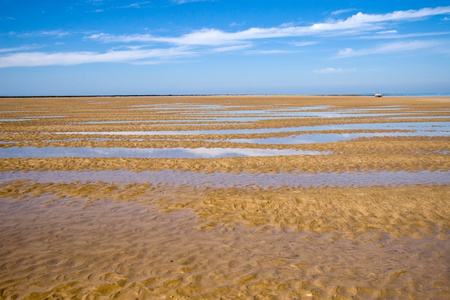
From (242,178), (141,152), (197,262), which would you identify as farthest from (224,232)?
(141,152)

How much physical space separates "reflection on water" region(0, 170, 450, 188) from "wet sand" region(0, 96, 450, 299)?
0.24 ft

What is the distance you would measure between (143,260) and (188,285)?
1.25 meters

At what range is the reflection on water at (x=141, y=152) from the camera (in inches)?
639

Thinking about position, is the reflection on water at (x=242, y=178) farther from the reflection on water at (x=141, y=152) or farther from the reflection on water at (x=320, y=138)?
the reflection on water at (x=320, y=138)

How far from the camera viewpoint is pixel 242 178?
1189 centimetres

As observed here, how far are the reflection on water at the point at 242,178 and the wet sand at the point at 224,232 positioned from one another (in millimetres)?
74

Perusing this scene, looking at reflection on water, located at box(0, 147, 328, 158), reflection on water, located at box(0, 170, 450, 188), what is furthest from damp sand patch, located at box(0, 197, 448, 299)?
reflection on water, located at box(0, 147, 328, 158)

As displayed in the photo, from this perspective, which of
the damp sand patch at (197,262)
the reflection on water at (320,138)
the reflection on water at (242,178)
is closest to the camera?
the damp sand patch at (197,262)

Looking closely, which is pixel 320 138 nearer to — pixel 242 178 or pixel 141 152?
pixel 242 178

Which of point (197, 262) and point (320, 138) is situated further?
point (320, 138)

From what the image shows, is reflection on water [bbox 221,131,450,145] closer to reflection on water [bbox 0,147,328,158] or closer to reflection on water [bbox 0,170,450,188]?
reflection on water [bbox 0,147,328,158]

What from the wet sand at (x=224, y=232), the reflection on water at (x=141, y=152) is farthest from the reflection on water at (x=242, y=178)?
the reflection on water at (x=141, y=152)

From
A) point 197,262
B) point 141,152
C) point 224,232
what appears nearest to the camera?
point 197,262

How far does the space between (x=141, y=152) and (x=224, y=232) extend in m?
10.9
